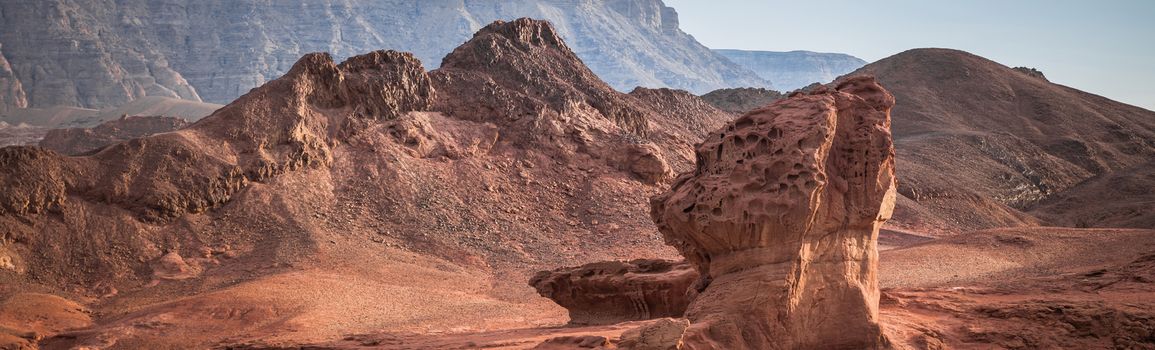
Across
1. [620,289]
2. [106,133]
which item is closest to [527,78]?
[106,133]

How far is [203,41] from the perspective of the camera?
162 m

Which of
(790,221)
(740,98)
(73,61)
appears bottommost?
(790,221)

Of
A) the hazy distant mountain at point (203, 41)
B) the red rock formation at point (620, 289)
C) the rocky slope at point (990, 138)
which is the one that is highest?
the hazy distant mountain at point (203, 41)

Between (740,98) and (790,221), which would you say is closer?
(790,221)

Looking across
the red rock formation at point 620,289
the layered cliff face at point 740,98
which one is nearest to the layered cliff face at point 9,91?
the layered cliff face at point 740,98

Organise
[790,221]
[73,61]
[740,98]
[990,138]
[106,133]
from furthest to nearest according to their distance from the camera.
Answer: [73,61] → [740,98] → [990,138] → [106,133] → [790,221]

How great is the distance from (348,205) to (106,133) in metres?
33.8

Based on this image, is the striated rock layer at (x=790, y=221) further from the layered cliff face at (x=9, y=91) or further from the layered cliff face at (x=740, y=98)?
the layered cliff face at (x=9, y=91)

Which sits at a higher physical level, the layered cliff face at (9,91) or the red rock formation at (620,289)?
the layered cliff face at (9,91)

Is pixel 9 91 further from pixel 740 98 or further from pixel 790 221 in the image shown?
pixel 790 221

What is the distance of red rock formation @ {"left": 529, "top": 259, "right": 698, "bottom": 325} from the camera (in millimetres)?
20281

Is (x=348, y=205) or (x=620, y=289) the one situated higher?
(x=348, y=205)

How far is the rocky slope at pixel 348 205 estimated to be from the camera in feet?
99.9

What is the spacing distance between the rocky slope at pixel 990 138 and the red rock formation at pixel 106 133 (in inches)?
1579
